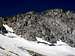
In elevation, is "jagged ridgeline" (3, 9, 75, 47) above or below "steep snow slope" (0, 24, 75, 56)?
above

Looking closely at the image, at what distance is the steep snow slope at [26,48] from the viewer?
3623 cm

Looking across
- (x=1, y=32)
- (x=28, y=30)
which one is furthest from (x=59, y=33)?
(x=1, y=32)

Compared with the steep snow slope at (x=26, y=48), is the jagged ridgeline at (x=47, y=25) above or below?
above

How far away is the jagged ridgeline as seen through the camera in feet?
140

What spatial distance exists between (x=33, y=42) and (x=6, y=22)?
976 cm

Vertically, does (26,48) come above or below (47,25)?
below

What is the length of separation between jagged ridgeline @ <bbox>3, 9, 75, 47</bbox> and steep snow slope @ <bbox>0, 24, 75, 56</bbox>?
1.59 metres

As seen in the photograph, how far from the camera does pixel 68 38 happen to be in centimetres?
4209

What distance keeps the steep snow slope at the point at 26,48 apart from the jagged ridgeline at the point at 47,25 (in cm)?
159

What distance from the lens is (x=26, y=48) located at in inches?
1491

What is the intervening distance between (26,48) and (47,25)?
9173mm

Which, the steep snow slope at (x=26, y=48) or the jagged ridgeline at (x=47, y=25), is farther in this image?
the jagged ridgeline at (x=47, y=25)

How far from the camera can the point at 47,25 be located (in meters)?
45.8

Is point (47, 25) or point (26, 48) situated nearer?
point (26, 48)
